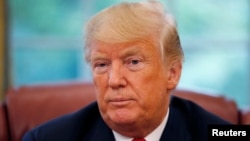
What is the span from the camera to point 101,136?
4.54 feet

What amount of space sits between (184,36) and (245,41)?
472 mm

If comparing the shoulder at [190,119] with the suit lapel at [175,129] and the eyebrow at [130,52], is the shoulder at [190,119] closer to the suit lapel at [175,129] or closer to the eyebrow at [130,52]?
the suit lapel at [175,129]

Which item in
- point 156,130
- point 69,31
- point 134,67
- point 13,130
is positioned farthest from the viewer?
point 69,31

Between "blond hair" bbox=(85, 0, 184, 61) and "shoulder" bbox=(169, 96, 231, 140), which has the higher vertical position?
"blond hair" bbox=(85, 0, 184, 61)

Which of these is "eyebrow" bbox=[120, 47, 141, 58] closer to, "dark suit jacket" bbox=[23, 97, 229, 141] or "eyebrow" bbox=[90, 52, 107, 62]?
"eyebrow" bbox=[90, 52, 107, 62]

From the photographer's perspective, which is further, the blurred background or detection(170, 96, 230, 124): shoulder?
the blurred background

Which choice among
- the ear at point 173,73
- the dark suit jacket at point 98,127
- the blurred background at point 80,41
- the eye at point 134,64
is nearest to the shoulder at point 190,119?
the dark suit jacket at point 98,127

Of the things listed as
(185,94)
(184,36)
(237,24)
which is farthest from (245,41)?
(185,94)

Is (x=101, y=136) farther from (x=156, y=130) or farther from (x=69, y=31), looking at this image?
(x=69, y=31)

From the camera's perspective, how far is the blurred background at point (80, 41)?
3635 mm

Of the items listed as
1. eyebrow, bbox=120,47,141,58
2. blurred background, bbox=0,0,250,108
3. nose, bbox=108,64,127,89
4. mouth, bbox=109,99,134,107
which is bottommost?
mouth, bbox=109,99,134,107

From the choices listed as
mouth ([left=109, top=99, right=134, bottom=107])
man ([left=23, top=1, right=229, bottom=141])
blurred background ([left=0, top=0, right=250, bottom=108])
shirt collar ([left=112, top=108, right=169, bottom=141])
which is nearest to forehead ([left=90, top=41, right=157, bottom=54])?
man ([left=23, top=1, right=229, bottom=141])

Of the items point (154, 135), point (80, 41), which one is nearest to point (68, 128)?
point (154, 135)

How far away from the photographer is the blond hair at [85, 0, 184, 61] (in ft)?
3.95
